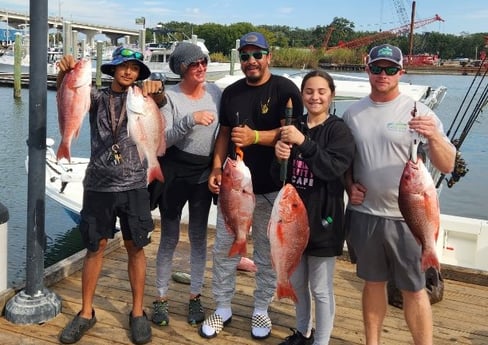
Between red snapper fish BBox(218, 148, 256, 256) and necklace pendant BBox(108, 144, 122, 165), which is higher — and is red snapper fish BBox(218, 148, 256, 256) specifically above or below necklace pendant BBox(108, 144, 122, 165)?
below

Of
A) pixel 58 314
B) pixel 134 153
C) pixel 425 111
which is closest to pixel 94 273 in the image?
pixel 58 314

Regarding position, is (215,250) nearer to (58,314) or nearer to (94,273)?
(94,273)

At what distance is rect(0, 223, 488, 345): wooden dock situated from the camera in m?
3.53

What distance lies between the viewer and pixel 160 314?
369cm

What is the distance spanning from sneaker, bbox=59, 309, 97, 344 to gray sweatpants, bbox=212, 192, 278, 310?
0.90 m

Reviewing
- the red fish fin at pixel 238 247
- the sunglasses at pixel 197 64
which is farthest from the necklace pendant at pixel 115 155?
the red fish fin at pixel 238 247

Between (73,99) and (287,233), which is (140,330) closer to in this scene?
(287,233)

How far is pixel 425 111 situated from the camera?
8.88 ft

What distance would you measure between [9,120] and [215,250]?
20.8 m

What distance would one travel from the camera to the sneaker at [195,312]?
372 centimetres

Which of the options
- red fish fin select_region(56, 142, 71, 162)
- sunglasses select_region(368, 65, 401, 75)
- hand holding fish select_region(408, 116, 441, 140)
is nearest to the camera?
hand holding fish select_region(408, 116, 441, 140)

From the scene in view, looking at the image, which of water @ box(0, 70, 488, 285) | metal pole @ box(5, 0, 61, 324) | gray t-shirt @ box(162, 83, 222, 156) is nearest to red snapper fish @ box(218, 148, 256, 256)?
gray t-shirt @ box(162, 83, 222, 156)

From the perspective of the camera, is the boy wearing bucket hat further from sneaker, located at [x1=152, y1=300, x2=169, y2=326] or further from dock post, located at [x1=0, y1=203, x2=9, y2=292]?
dock post, located at [x1=0, y1=203, x2=9, y2=292]

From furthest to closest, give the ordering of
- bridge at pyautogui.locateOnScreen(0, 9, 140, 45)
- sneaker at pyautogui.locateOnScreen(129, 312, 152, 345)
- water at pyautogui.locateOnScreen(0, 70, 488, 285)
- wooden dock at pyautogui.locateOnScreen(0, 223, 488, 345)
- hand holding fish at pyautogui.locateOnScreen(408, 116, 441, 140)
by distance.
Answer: bridge at pyautogui.locateOnScreen(0, 9, 140, 45)
water at pyautogui.locateOnScreen(0, 70, 488, 285)
wooden dock at pyautogui.locateOnScreen(0, 223, 488, 345)
sneaker at pyautogui.locateOnScreen(129, 312, 152, 345)
hand holding fish at pyautogui.locateOnScreen(408, 116, 441, 140)
